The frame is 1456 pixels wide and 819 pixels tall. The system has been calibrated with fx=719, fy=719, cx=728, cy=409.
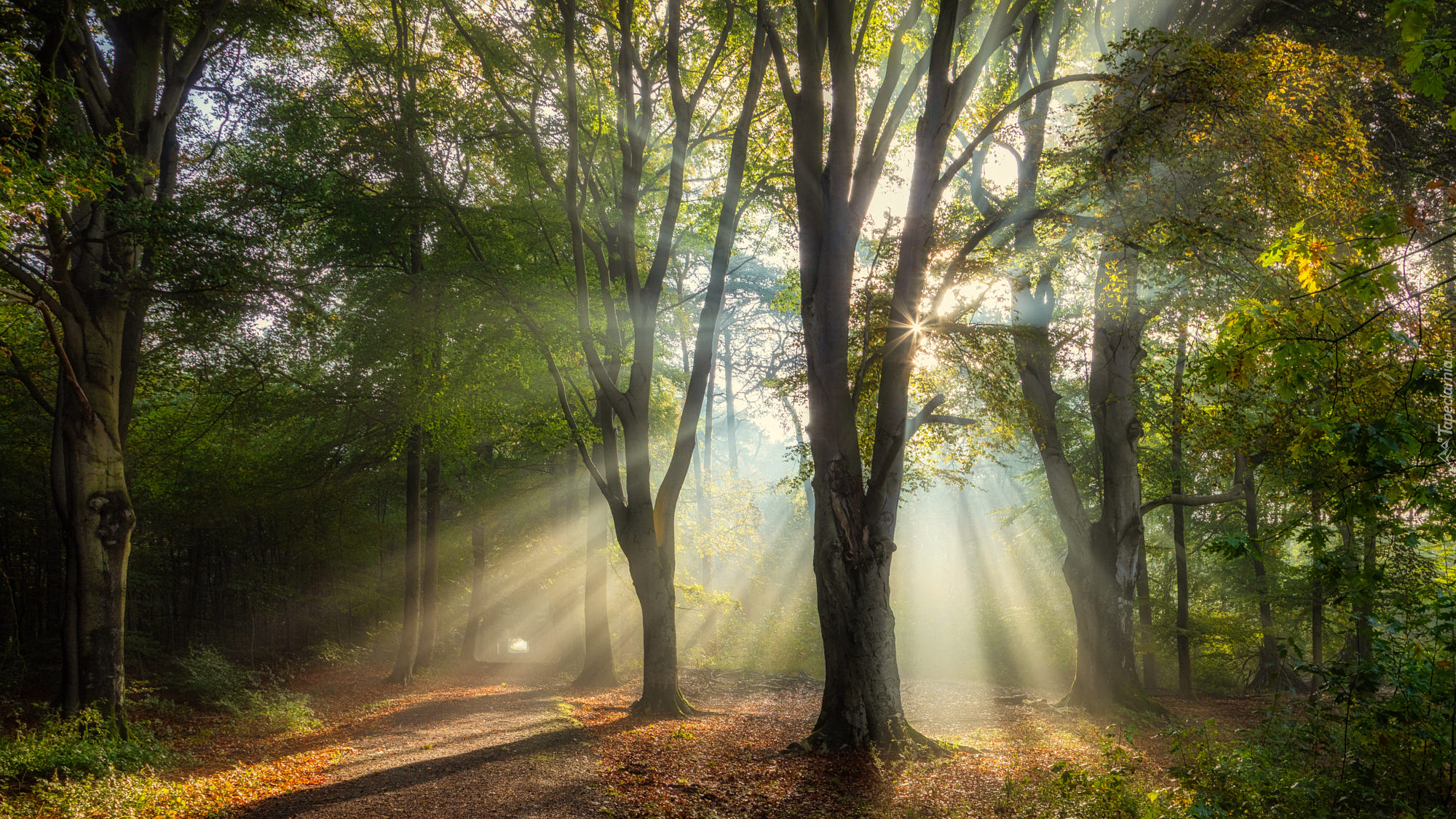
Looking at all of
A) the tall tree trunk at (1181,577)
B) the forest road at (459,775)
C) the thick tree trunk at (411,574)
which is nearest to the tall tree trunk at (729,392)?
the thick tree trunk at (411,574)

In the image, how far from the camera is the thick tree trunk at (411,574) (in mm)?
14844

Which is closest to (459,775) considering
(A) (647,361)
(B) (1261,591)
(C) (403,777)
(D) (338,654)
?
(C) (403,777)

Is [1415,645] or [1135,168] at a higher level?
[1135,168]

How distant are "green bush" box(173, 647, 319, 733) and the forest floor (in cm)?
54

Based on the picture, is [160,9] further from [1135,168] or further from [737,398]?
[737,398]

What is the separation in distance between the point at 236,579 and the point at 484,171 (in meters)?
12.0

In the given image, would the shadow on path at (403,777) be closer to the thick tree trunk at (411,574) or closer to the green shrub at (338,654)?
the thick tree trunk at (411,574)

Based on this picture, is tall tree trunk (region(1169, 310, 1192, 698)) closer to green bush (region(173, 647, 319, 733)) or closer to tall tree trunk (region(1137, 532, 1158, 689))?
tall tree trunk (region(1137, 532, 1158, 689))

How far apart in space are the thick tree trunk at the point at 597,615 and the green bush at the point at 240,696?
5.14 m

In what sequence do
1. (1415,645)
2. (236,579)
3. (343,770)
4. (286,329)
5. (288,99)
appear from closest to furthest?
(1415,645) → (343,770) → (286,329) → (288,99) → (236,579)

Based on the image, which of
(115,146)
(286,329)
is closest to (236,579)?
(286,329)

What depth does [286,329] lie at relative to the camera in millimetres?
10852

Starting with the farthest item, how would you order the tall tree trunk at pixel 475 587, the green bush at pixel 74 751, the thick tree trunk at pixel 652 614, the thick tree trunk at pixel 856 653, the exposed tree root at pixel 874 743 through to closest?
the tall tree trunk at pixel 475 587
the thick tree trunk at pixel 652 614
the thick tree trunk at pixel 856 653
the exposed tree root at pixel 874 743
the green bush at pixel 74 751

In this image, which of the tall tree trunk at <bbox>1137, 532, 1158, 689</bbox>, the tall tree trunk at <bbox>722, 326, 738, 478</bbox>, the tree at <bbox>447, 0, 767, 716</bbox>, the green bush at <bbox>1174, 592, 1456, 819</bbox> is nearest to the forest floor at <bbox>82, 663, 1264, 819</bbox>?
the green bush at <bbox>1174, 592, 1456, 819</bbox>
